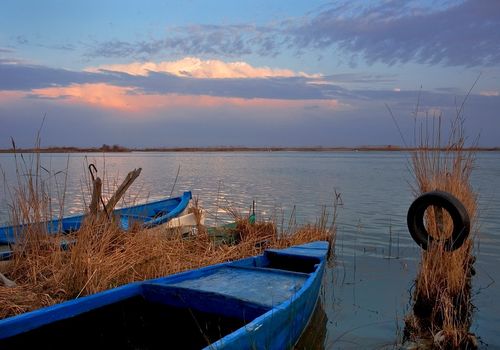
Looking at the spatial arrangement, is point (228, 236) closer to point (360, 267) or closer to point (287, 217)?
point (360, 267)

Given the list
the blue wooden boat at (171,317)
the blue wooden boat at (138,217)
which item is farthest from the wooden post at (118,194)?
the blue wooden boat at (171,317)

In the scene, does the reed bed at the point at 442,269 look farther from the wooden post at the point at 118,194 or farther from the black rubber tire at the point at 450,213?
the wooden post at the point at 118,194

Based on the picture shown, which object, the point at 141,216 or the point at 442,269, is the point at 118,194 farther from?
the point at 442,269

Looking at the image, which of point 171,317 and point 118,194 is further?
point 118,194

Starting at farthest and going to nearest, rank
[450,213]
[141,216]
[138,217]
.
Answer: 1. [141,216]
2. [138,217]
3. [450,213]

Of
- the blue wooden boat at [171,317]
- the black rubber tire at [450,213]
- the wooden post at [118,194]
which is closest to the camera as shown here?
the blue wooden boat at [171,317]

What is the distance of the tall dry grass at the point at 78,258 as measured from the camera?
5062 millimetres

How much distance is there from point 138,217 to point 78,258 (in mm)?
3700

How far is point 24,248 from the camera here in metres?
5.89

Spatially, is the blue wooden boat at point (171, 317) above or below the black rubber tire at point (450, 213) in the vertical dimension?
below

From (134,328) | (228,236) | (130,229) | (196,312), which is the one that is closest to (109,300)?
(134,328)

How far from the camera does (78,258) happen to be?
517 cm

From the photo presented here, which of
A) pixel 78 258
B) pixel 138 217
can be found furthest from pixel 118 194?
pixel 78 258

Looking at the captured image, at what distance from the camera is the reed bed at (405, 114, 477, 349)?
509 centimetres
